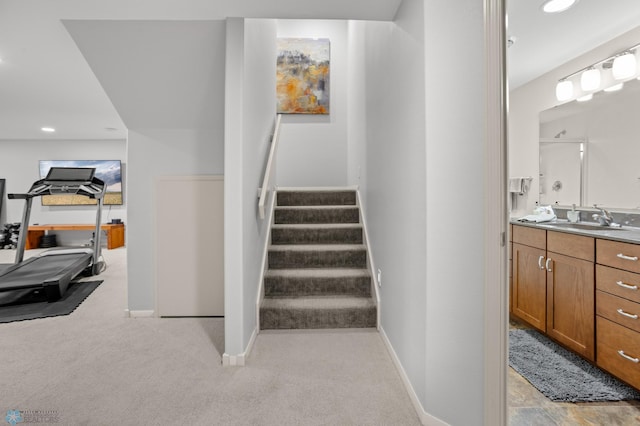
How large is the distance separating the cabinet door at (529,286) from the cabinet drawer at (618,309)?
0.46 m

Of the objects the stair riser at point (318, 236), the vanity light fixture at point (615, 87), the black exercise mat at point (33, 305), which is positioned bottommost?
the black exercise mat at point (33, 305)

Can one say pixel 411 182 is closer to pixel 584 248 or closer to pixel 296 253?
pixel 584 248

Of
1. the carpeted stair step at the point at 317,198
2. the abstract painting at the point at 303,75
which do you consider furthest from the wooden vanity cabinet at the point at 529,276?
the abstract painting at the point at 303,75

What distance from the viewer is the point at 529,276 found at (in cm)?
244

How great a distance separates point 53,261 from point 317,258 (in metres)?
3.77

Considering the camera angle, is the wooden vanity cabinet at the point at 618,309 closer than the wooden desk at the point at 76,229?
Yes

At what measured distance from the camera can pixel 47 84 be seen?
339 centimetres

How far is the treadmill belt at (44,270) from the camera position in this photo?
314cm

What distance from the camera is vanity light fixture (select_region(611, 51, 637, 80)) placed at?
2.10 metres

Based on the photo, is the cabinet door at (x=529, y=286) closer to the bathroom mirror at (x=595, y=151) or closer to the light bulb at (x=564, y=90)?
the bathroom mirror at (x=595, y=151)

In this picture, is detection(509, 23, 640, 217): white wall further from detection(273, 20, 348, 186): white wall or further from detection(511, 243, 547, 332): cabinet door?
detection(273, 20, 348, 186): white wall

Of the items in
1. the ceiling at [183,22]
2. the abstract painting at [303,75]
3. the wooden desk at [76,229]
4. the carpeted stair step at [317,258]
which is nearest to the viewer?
the ceiling at [183,22]

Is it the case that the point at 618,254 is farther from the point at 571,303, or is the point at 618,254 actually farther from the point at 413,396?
the point at 413,396

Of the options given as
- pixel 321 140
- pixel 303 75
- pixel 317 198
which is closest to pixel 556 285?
pixel 317 198
